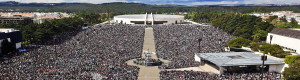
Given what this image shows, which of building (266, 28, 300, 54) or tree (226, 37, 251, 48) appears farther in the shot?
tree (226, 37, 251, 48)

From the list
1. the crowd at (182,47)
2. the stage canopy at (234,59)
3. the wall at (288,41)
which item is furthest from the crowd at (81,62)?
the wall at (288,41)

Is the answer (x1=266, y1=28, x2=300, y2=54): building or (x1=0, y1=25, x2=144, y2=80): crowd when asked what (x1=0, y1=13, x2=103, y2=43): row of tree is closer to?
(x1=0, y1=25, x2=144, y2=80): crowd

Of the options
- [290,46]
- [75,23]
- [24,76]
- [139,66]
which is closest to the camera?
[24,76]

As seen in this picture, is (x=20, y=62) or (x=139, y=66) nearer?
(x=20, y=62)

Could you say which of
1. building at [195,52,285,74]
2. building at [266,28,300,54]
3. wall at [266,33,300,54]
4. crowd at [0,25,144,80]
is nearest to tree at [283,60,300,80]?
building at [195,52,285,74]

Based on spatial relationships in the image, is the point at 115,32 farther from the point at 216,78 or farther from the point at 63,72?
the point at 216,78

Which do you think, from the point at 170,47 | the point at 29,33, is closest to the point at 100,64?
the point at 170,47

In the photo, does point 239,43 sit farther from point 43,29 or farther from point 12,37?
point 12,37
